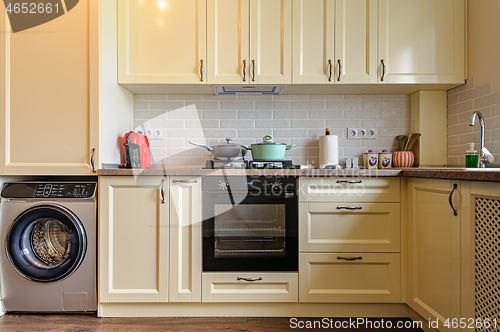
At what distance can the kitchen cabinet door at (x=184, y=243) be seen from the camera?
1.91m

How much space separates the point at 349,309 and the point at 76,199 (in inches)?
73.1

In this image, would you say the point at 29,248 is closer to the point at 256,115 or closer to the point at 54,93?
the point at 54,93

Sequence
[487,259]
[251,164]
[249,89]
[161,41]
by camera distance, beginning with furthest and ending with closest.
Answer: [249,89] → [161,41] → [251,164] → [487,259]

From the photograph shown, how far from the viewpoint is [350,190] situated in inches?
75.8

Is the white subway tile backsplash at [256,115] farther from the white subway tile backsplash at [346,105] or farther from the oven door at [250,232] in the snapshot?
the oven door at [250,232]

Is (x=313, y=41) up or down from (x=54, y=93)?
up

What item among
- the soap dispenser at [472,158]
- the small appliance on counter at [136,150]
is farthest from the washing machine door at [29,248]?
the soap dispenser at [472,158]

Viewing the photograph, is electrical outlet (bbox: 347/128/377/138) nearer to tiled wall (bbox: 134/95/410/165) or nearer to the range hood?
tiled wall (bbox: 134/95/410/165)

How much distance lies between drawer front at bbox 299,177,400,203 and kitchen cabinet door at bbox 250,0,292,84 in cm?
80

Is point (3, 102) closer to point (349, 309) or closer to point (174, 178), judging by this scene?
point (174, 178)

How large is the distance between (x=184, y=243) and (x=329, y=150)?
1.32 meters

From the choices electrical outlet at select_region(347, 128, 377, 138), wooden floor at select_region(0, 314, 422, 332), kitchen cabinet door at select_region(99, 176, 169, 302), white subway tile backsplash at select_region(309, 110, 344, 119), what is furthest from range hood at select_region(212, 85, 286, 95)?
wooden floor at select_region(0, 314, 422, 332)

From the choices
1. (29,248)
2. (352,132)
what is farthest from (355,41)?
(29,248)

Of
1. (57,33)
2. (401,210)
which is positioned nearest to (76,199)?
(57,33)
